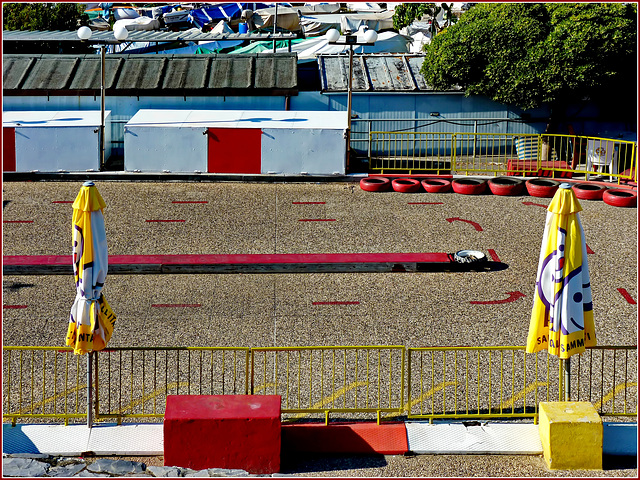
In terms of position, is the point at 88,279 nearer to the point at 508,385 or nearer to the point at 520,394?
the point at 508,385

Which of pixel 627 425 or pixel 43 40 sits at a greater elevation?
pixel 43 40

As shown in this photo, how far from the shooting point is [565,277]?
10.9 meters

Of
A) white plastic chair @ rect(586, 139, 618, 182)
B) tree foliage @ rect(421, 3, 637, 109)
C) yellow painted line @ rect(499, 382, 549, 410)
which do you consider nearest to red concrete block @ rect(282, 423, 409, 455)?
yellow painted line @ rect(499, 382, 549, 410)

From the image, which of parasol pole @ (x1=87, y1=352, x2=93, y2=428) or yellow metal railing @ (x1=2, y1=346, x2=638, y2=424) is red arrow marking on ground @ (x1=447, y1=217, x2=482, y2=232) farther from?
parasol pole @ (x1=87, y1=352, x2=93, y2=428)

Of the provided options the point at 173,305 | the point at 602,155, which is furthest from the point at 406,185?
the point at 173,305

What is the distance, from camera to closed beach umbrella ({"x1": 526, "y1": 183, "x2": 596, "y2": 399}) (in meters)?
10.9

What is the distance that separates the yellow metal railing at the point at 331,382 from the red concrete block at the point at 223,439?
1.13 m

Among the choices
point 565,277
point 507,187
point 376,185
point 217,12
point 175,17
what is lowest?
point 376,185

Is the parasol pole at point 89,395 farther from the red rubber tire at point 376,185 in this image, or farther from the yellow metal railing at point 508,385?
the red rubber tire at point 376,185

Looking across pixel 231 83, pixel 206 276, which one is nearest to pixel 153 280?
pixel 206 276

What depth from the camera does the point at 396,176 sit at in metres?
24.7

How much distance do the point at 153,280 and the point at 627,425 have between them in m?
9.33

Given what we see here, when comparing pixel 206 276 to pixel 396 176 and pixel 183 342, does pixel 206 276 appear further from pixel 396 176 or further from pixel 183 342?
pixel 396 176

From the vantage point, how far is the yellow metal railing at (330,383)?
11508mm
